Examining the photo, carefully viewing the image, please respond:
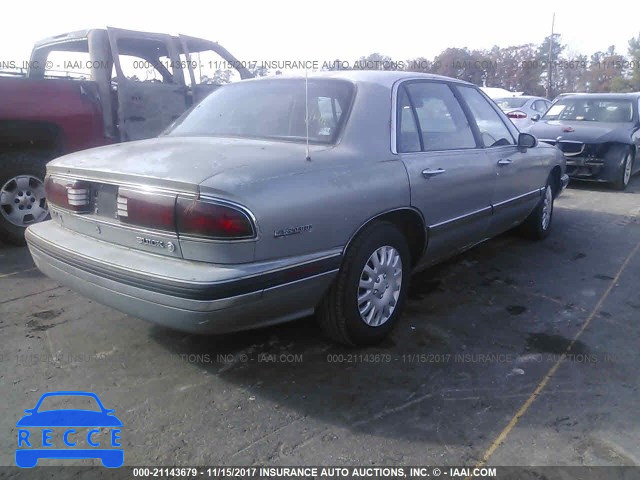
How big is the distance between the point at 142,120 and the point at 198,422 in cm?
425

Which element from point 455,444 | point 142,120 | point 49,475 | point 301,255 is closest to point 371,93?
point 301,255

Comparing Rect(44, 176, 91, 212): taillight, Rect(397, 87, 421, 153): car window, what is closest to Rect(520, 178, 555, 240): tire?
Rect(397, 87, 421, 153): car window

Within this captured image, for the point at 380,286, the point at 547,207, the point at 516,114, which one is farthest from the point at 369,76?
the point at 516,114

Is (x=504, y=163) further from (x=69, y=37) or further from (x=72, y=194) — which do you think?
(x=69, y=37)

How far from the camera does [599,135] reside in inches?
336

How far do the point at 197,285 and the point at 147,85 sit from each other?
4.29 metres

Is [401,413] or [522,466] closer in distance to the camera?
[522,466]

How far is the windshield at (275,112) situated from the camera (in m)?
3.22

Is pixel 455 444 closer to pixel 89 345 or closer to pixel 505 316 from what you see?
pixel 505 316

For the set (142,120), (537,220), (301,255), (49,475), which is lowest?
(49,475)

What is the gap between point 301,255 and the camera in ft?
8.72

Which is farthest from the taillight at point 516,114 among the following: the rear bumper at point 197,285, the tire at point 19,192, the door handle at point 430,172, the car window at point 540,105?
the rear bumper at point 197,285

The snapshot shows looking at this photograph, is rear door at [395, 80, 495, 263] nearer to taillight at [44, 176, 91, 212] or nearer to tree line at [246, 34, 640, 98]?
taillight at [44, 176, 91, 212]

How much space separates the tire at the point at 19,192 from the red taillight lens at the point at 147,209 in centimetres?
288
